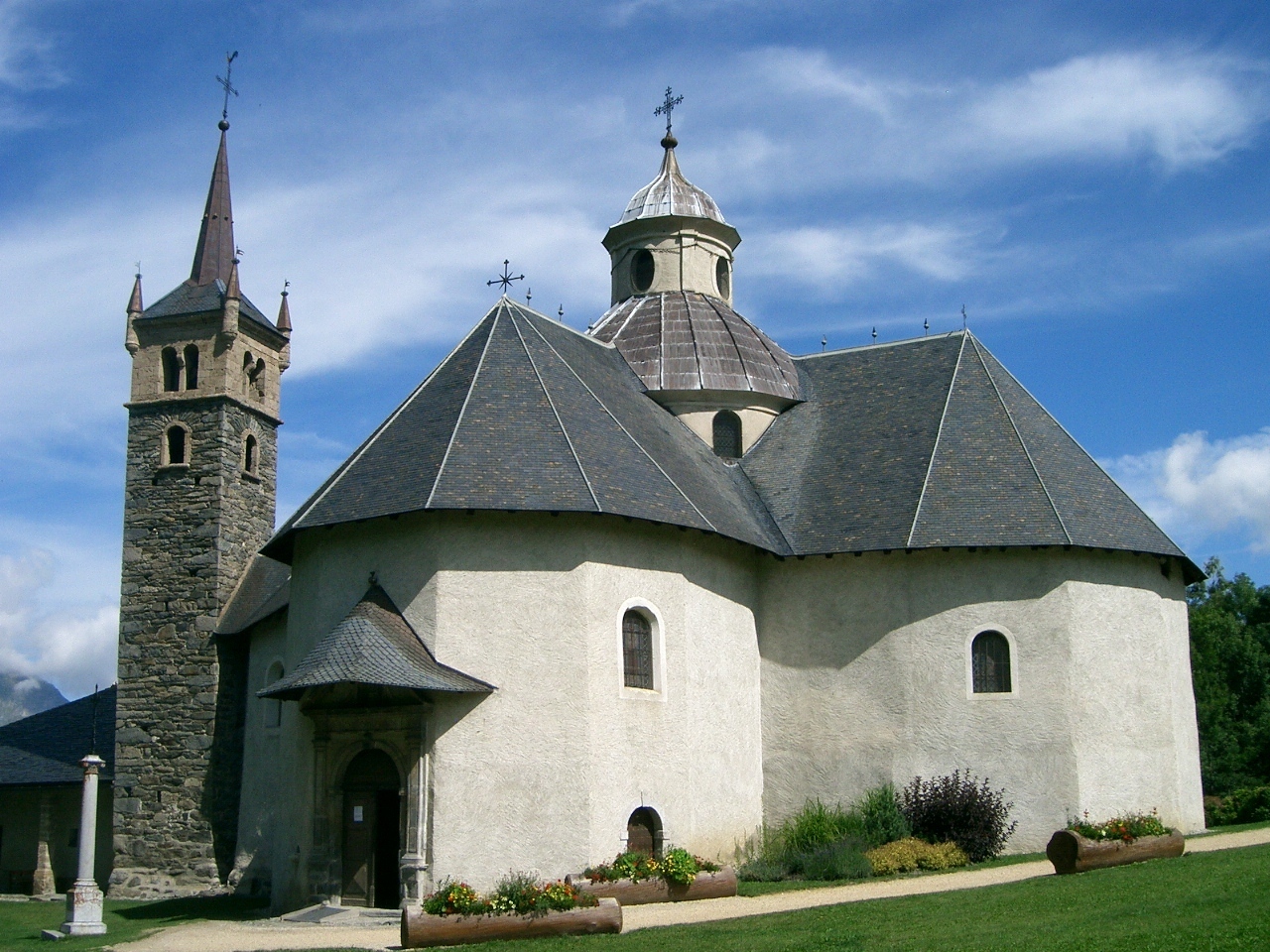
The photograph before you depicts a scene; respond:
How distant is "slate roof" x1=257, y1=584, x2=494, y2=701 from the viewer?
22.1 meters

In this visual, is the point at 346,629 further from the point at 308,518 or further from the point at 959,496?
the point at 959,496

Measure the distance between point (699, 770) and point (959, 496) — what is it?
307 inches

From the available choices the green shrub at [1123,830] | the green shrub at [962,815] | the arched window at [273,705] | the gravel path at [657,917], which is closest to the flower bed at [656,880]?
the gravel path at [657,917]

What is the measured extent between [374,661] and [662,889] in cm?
585

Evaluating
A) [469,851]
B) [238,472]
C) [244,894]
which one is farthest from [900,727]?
[238,472]

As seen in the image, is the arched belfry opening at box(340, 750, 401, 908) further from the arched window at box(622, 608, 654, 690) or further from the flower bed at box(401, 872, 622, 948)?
the flower bed at box(401, 872, 622, 948)

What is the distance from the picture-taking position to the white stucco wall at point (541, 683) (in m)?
22.9

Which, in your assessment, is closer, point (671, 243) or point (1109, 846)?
point (1109, 846)

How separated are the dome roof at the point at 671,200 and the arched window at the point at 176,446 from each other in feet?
41.8

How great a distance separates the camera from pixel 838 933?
52.3ft

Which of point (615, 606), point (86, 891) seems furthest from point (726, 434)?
point (86, 891)

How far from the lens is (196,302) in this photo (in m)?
36.6

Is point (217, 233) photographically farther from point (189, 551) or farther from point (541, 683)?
point (541, 683)

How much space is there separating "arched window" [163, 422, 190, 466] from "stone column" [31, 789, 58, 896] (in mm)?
9105
